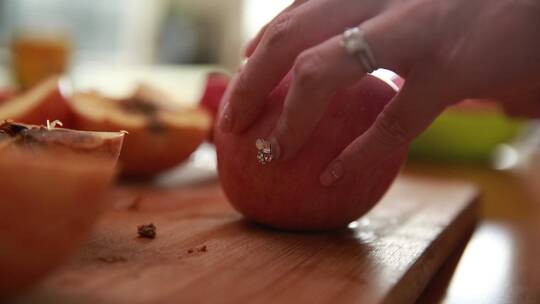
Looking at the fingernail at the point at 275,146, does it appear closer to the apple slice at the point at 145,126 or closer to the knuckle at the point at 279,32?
the knuckle at the point at 279,32

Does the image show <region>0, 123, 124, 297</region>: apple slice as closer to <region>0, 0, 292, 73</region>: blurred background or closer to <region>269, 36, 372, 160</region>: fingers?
<region>269, 36, 372, 160</region>: fingers

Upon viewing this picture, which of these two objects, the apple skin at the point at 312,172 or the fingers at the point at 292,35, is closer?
the fingers at the point at 292,35

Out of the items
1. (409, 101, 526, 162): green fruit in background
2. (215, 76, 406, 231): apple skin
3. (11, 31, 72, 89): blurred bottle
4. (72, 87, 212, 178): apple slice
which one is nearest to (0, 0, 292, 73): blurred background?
(11, 31, 72, 89): blurred bottle

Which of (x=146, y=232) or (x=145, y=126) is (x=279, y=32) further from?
(x=145, y=126)

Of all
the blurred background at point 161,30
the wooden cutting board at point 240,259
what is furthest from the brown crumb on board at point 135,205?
the blurred background at point 161,30

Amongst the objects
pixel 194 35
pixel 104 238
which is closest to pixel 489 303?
pixel 104 238

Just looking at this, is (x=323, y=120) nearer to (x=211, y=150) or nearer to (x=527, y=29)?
(x=527, y=29)

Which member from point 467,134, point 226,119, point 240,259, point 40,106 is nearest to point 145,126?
point 40,106

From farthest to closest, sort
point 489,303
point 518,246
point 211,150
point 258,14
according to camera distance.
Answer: point 258,14 → point 211,150 → point 518,246 → point 489,303
